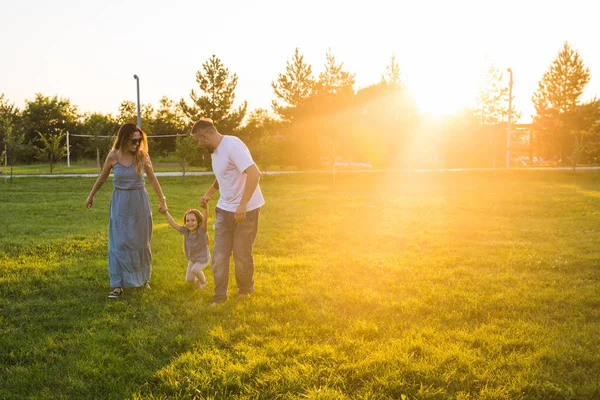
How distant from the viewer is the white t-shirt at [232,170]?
517cm

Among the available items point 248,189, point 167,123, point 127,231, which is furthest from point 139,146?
point 167,123

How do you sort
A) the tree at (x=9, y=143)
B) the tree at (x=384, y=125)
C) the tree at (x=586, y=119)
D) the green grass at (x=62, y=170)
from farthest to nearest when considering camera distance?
the tree at (x=384, y=125)
the tree at (x=586, y=119)
the green grass at (x=62, y=170)
the tree at (x=9, y=143)

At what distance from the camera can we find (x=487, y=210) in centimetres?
1420

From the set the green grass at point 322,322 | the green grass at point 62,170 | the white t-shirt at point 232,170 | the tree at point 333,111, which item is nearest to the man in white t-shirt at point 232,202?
the white t-shirt at point 232,170

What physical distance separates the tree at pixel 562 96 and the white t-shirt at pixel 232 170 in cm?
4086

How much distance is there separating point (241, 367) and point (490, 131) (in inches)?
1701

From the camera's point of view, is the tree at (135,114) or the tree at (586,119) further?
the tree at (135,114)

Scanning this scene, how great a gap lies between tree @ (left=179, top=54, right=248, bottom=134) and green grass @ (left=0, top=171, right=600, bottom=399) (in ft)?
108

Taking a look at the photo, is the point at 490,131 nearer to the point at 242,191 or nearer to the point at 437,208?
the point at 437,208

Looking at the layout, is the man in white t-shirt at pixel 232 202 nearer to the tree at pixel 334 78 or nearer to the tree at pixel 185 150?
the tree at pixel 185 150

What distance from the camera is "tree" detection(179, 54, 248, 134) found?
137 feet

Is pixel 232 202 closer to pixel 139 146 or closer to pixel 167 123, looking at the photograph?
pixel 139 146

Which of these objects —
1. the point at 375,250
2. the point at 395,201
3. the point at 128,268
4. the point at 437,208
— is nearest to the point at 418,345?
the point at 128,268

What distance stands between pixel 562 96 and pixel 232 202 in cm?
4268
